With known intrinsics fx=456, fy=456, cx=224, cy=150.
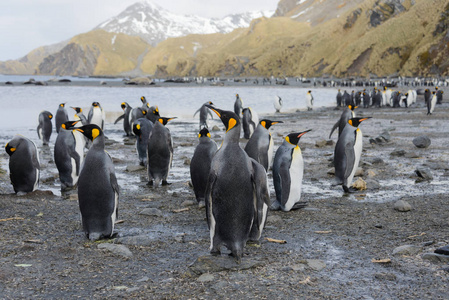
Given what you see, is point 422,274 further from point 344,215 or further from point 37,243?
point 37,243

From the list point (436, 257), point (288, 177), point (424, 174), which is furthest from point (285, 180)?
A: point (424, 174)

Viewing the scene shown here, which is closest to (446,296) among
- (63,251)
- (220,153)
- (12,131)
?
(220,153)

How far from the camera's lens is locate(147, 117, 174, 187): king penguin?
25.6 feet

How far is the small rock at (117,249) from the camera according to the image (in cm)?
435

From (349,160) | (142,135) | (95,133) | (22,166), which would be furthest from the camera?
(142,135)

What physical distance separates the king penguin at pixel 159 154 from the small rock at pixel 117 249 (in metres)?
3.27

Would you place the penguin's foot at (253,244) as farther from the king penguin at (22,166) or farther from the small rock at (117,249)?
the king penguin at (22,166)

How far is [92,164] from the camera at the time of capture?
16.2 feet

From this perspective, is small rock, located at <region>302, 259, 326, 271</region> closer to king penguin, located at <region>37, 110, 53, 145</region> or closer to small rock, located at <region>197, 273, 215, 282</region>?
small rock, located at <region>197, 273, 215, 282</region>

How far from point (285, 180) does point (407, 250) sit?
2.11 meters

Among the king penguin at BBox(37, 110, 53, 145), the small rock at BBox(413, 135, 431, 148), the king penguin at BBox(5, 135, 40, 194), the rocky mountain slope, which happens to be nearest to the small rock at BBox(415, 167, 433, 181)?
the small rock at BBox(413, 135, 431, 148)

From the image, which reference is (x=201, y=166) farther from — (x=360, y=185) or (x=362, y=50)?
(x=362, y=50)

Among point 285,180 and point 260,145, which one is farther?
point 260,145

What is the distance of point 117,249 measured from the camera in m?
4.42
